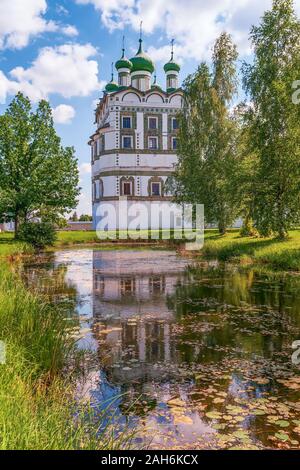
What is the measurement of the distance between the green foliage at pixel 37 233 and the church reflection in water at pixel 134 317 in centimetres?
1178

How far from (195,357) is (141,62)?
171 feet

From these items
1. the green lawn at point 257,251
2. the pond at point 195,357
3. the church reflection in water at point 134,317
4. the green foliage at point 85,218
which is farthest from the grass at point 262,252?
the green foliage at point 85,218

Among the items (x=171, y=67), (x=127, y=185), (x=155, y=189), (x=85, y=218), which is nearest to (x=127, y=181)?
(x=127, y=185)

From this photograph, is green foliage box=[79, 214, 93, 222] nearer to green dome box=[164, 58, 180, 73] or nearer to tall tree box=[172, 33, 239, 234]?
green dome box=[164, 58, 180, 73]

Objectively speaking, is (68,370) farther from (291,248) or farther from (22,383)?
(291,248)

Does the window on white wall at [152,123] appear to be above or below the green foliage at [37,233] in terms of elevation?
above

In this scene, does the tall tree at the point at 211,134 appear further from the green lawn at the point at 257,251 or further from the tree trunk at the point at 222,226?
the green lawn at the point at 257,251

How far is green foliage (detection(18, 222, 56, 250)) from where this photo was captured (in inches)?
1162

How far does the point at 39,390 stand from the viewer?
4.90 meters

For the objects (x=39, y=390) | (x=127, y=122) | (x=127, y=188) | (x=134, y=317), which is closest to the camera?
(x=39, y=390)

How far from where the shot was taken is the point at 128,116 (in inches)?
1969

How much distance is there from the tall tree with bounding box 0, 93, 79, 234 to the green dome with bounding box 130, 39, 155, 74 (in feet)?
81.7

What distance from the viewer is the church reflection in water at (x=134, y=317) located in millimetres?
6641

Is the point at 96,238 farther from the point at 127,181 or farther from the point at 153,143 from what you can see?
the point at 153,143
